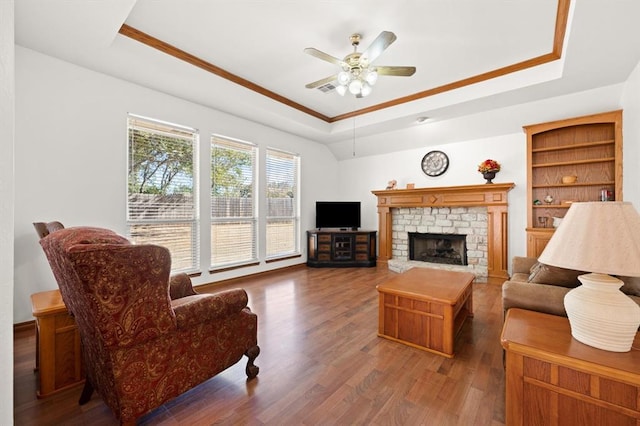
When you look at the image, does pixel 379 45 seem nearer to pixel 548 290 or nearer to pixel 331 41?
pixel 331 41

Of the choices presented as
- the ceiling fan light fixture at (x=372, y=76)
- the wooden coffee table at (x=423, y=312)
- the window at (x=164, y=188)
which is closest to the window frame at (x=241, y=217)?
the window at (x=164, y=188)

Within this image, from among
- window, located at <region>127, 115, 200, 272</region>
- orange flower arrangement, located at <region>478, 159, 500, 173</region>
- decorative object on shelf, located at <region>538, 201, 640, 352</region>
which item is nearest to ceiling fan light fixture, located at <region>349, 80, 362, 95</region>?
decorative object on shelf, located at <region>538, 201, 640, 352</region>

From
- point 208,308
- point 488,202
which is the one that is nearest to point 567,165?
point 488,202

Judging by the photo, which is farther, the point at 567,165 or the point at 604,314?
the point at 567,165

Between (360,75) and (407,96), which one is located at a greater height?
(407,96)

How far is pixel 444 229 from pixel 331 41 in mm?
4101

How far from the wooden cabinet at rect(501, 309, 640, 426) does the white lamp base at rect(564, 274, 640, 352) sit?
0.15ft

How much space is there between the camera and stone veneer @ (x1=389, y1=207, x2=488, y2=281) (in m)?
5.12

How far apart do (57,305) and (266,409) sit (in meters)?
→ 1.57

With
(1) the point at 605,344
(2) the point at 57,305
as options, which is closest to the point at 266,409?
(2) the point at 57,305

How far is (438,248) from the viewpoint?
5844 millimetres

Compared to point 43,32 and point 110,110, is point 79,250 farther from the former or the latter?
point 110,110

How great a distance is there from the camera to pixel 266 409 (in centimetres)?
168

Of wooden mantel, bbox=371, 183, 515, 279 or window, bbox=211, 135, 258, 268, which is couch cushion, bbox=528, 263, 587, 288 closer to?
wooden mantel, bbox=371, 183, 515, 279
